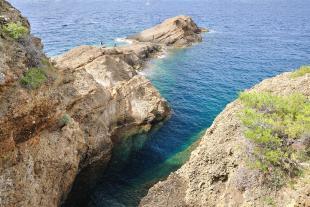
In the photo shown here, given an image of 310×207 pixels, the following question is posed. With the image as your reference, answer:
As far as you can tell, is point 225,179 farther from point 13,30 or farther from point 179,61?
point 179,61

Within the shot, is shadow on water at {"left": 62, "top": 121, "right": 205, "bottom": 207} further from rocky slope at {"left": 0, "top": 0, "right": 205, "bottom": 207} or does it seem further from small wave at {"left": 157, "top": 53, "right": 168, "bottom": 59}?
small wave at {"left": 157, "top": 53, "right": 168, "bottom": 59}

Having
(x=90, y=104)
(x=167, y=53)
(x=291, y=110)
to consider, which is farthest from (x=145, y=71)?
(x=291, y=110)

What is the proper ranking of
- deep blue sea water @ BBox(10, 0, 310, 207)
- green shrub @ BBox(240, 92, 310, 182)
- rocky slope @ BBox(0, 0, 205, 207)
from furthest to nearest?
deep blue sea water @ BBox(10, 0, 310, 207)
green shrub @ BBox(240, 92, 310, 182)
rocky slope @ BBox(0, 0, 205, 207)

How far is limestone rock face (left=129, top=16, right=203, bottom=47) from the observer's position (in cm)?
9275

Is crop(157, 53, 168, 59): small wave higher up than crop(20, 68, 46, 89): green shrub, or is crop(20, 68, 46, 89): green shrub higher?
crop(20, 68, 46, 89): green shrub

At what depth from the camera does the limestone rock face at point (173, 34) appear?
92.8 meters

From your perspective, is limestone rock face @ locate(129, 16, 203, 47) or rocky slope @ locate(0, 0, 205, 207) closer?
rocky slope @ locate(0, 0, 205, 207)

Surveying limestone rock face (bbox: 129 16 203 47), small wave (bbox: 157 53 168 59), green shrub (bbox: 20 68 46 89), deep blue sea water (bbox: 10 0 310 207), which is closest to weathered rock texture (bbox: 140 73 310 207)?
deep blue sea water (bbox: 10 0 310 207)

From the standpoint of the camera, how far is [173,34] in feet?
311

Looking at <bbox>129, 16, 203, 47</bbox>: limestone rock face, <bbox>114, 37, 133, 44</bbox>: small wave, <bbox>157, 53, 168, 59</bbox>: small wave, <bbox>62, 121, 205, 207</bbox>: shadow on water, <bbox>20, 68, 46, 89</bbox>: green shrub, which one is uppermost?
<bbox>20, 68, 46, 89</bbox>: green shrub

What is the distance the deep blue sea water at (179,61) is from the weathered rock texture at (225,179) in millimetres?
5801

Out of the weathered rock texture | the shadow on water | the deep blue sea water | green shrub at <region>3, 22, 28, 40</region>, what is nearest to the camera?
green shrub at <region>3, 22, 28, 40</region>

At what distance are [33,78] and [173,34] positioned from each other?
74.0 metres

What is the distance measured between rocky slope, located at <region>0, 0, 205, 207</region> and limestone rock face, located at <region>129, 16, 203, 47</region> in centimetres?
5218
